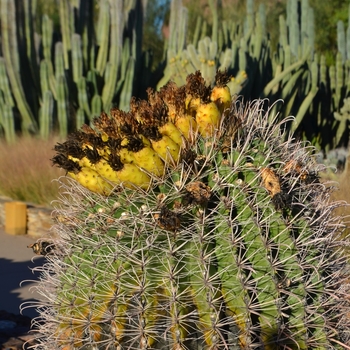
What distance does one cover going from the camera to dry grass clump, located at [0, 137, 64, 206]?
8.83 m

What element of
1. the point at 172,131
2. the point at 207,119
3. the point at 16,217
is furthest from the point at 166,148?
the point at 16,217

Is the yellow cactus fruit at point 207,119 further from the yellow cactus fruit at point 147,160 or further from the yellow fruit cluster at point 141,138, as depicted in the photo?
the yellow cactus fruit at point 147,160

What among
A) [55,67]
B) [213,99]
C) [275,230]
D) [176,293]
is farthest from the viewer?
[55,67]

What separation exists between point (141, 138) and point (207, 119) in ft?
0.96

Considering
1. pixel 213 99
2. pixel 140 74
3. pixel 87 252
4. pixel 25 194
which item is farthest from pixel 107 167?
pixel 140 74

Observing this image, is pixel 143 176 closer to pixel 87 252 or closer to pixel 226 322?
pixel 87 252

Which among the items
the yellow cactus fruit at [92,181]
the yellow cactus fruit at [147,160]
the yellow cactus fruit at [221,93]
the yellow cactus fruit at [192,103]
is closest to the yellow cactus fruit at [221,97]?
the yellow cactus fruit at [221,93]

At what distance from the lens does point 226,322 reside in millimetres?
2348

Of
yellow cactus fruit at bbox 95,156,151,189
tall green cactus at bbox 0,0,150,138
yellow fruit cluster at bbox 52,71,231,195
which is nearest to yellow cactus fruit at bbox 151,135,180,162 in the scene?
yellow fruit cluster at bbox 52,71,231,195

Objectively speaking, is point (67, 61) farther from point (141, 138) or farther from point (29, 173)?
point (141, 138)

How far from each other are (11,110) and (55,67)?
1.17 metres

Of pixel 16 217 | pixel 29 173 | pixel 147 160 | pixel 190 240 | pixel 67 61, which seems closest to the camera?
pixel 190 240

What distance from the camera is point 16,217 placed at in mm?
8148

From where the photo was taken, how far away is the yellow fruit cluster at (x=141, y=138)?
2518mm
